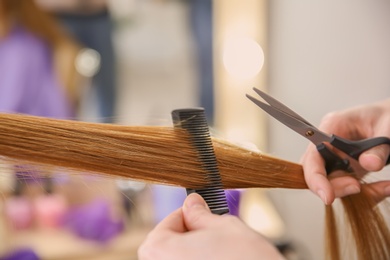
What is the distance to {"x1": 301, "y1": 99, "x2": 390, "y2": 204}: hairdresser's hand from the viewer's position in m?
0.79

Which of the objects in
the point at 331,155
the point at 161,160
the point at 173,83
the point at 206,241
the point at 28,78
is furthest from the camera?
the point at 173,83

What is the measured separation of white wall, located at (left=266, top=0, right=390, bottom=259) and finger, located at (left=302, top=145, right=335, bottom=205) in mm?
762

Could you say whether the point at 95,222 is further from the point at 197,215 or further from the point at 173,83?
the point at 197,215

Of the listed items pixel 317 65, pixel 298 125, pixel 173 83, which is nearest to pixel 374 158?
pixel 298 125

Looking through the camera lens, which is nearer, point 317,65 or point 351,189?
point 351,189

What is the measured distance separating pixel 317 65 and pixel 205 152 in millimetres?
1208

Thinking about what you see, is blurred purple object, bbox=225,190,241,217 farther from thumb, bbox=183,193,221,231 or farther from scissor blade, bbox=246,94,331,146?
thumb, bbox=183,193,221,231

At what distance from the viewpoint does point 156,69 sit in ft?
6.88

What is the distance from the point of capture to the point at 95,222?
1710mm

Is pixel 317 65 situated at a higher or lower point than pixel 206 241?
higher

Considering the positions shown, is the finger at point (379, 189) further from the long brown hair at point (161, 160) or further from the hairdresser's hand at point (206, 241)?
the hairdresser's hand at point (206, 241)

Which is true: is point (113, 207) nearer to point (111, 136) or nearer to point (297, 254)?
point (297, 254)

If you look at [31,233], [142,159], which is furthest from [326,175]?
[31,233]

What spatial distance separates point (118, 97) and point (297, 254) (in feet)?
3.20
